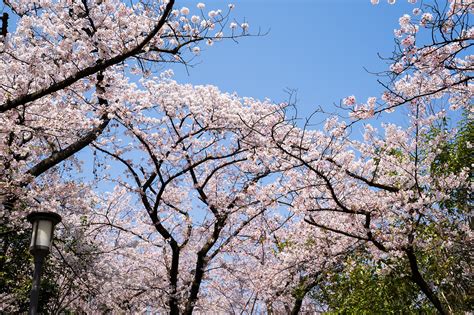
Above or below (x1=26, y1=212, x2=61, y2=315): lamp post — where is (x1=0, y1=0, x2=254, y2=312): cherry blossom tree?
above

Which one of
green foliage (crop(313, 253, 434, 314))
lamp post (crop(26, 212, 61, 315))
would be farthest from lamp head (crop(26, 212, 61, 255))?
green foliage (crop(313, 253, 434, 314))

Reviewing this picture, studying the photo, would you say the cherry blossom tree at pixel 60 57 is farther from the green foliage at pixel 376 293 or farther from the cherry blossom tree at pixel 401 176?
the green foliage at pixel 376 293

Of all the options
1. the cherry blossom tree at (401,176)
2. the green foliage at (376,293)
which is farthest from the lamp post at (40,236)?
the green foliage at (376,293)

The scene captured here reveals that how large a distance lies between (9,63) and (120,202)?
7425mm

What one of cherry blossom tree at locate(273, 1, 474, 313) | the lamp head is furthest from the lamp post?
cherry blossom tree at locate(273, 1, 474, 313)

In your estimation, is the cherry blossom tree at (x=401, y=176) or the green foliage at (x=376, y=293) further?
the green foliage at (x=376, y=293)

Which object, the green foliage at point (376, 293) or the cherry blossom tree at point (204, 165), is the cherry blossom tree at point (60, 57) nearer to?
the cherry blossom tree at point (204, 165)

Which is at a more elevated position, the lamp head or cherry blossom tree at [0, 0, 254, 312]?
cherry blossom tree at [0, 0, 254, 312]

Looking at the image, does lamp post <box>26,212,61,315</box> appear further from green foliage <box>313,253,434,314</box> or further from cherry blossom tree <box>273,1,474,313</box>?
green foliage <box>313,253,434,314</box>

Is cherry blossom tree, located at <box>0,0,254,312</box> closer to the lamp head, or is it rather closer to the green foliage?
the lamp head

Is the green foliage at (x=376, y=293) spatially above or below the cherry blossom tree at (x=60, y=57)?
below

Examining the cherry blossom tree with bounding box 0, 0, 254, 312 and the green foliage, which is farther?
the green foliage

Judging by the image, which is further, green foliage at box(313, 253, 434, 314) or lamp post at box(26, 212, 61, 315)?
green foliage at box(313, 253, 434, 314)

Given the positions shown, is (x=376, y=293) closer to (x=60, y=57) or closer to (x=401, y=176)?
(x=401, y=176)
